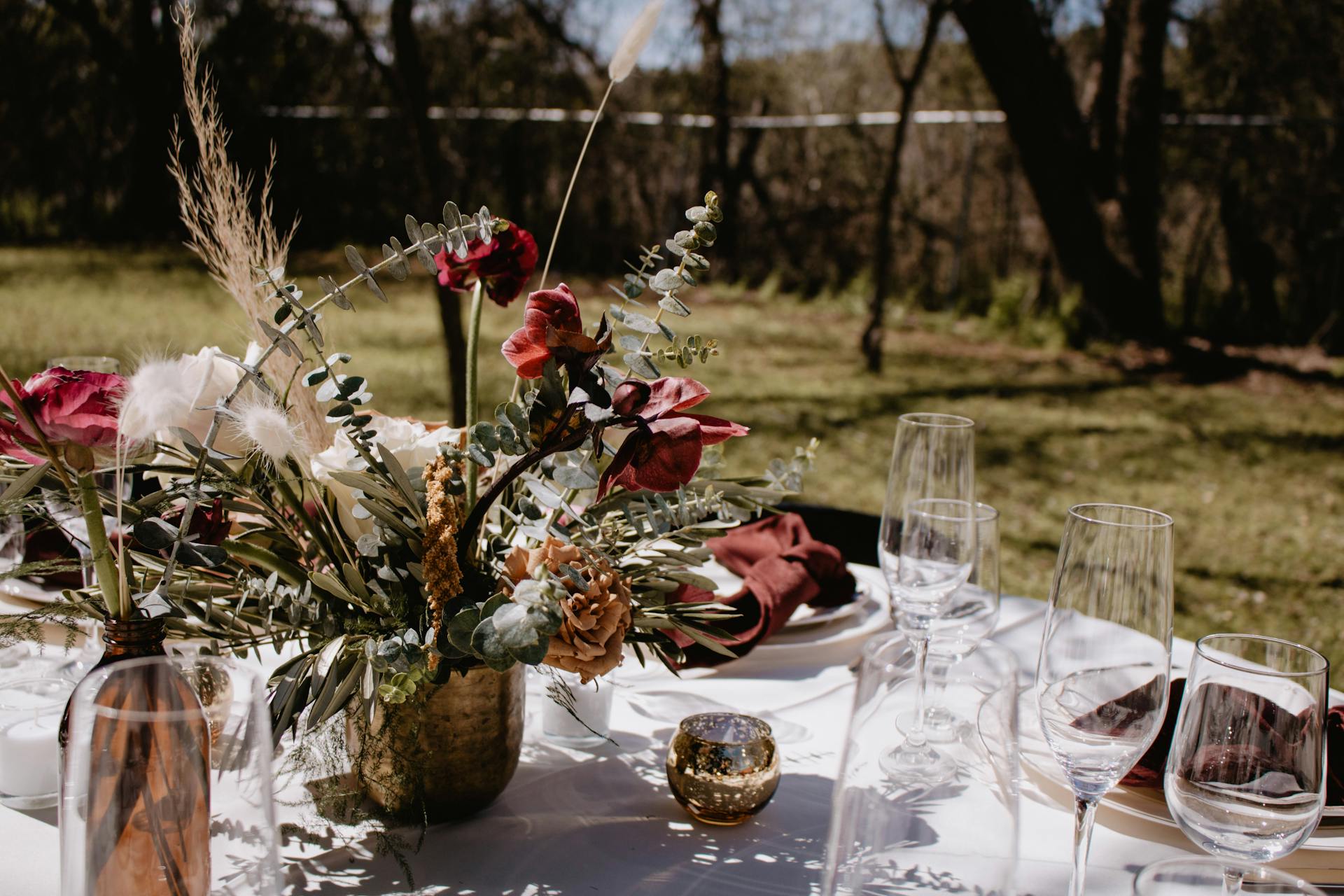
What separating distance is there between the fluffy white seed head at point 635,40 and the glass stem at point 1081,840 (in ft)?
2.24

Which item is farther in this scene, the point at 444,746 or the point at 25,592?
the point at 25,592

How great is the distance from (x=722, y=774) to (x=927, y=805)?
36 centimetres

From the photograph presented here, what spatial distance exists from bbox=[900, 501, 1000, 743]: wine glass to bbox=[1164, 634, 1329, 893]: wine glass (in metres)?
0.27

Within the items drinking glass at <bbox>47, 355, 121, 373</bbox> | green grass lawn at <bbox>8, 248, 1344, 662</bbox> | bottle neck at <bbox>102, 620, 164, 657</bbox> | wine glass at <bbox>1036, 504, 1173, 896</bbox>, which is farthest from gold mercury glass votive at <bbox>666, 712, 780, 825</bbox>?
green grass lawn at <bbox>8, 248, 1344, 662</bbox>

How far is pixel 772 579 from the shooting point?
1420mm

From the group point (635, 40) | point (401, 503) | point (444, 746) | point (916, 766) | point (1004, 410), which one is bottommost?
point (1004, 410)

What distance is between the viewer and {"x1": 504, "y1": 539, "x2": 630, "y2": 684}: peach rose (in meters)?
0.90

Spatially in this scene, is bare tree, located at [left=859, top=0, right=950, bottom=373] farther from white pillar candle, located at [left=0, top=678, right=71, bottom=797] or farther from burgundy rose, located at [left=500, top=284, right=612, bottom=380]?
white pillar candle, located at [left=0, top=678, right=71, bottom=797]

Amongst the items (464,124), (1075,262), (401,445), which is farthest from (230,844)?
(464,124)

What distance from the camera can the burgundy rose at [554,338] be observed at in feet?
2.71

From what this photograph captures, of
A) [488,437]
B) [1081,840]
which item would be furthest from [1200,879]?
[488,437]

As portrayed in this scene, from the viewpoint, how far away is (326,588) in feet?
2.99

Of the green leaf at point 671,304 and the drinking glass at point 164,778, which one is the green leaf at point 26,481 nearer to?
the drinking glass at point 164,778

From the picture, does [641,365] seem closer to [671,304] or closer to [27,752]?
[671,304]
